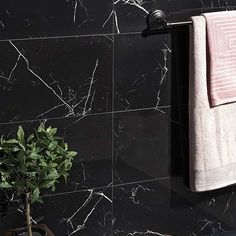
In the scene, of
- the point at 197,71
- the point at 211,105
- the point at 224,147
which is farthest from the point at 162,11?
the point at 224,147

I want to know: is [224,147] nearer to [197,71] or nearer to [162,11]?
[197,71]

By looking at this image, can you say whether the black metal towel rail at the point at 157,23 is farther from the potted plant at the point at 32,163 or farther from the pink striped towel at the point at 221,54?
the potted plant at the point at 32,163

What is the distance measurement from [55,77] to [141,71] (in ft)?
1.08

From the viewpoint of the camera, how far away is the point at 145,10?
224 centimetres

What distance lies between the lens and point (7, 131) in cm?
215

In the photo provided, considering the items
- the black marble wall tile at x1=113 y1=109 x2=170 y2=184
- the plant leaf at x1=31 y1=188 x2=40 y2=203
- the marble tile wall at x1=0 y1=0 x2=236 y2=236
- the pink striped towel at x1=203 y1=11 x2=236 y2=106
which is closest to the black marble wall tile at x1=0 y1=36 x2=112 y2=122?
the marble tile wall at x1=0 y1=0 x2=236 y2=236

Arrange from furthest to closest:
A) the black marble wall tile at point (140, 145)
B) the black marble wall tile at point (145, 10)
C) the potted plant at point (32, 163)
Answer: the black marble wall tile at point (140, 145) < the black marble wall tile at point (145, 10) < the potted plant at point (32, 163)

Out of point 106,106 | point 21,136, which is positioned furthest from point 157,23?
point 21,136

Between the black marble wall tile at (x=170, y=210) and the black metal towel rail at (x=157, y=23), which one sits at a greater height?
the black metal towel rail at (x=157, y=23)

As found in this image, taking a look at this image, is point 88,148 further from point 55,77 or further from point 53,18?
point 53,18

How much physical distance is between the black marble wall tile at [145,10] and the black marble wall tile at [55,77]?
0.09m

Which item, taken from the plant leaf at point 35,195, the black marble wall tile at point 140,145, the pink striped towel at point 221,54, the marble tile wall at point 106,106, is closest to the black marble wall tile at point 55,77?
the marble tile wall at point 106,106

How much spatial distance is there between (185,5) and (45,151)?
744 millimetres

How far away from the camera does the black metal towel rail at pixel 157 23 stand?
222 centimetres
